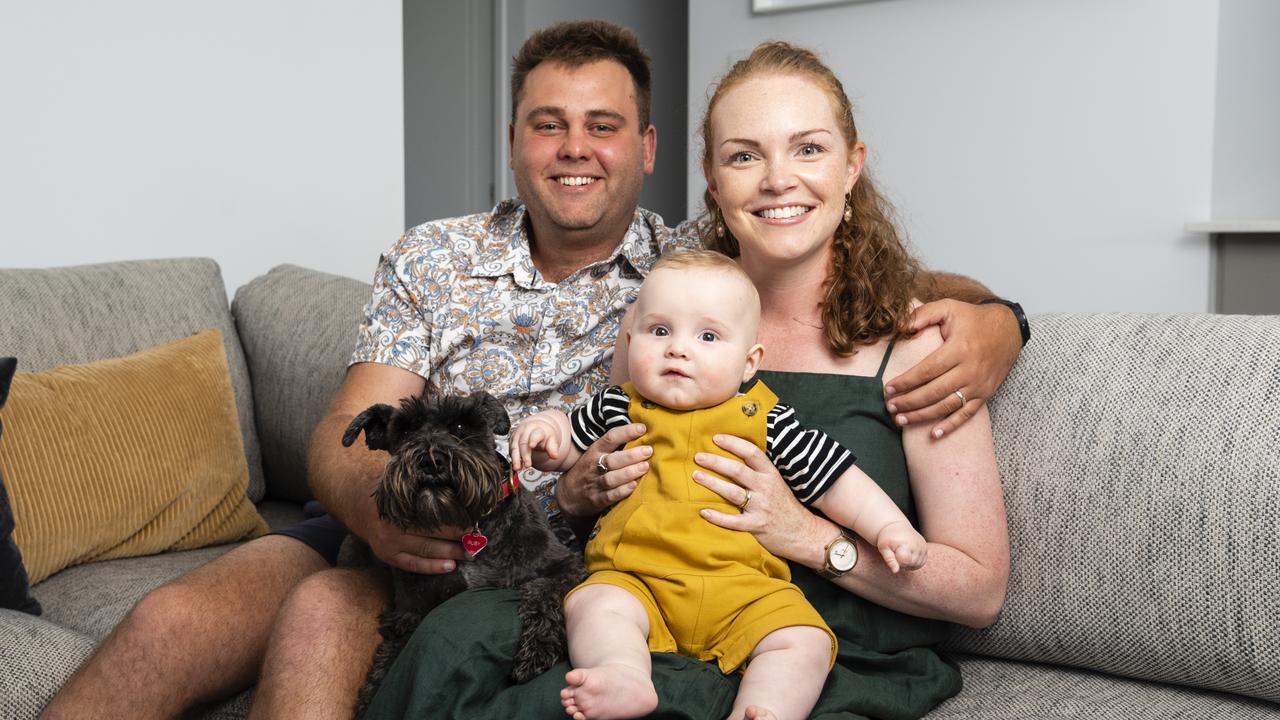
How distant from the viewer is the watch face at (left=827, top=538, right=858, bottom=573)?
1.57 m

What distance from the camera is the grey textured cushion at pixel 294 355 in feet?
8.86

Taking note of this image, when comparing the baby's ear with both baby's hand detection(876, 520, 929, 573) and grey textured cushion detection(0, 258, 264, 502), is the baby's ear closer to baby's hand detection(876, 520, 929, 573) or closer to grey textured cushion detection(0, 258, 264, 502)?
baby's hand detection(876, 520, 929, 573)

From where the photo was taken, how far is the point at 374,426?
1601 millimetres

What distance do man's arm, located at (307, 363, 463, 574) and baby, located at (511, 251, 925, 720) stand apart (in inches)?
7.9

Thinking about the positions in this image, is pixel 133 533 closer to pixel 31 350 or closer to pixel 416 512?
pixel 31 350

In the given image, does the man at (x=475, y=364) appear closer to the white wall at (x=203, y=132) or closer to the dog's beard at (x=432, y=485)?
the dog's beard at (x=432, y=485)

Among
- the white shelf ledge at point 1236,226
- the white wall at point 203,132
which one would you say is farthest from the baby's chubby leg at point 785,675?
the white shelf ledge at point 1236,226

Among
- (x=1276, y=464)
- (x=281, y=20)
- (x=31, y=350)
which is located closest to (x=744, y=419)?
(x=1276, y=464)

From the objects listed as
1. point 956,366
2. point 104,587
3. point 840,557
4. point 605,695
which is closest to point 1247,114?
point 956,366

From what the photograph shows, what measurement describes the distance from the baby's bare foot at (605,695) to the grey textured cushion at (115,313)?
1686mm

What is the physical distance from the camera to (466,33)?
18.8 feet

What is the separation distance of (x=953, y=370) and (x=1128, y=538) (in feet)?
1.21

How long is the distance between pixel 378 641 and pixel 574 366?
650mm

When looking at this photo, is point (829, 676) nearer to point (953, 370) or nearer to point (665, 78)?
point (953, 370)
